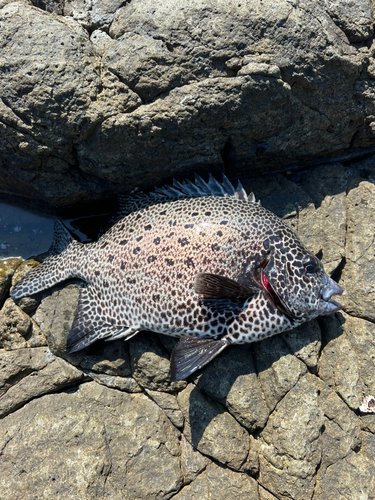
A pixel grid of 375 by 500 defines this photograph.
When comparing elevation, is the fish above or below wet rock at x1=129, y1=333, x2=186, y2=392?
above

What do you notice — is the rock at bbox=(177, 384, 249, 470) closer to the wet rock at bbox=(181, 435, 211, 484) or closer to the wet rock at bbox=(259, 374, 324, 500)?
the wet rock at bbox=(181, 435, 211, 484)

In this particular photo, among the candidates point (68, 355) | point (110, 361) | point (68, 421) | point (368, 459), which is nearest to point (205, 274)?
point (110, 361)

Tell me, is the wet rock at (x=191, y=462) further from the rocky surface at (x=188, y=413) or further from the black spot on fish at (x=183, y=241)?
the black spot on fish at (x=183, y=241)

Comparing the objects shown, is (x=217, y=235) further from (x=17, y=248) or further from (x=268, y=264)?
(x=17, y=248)

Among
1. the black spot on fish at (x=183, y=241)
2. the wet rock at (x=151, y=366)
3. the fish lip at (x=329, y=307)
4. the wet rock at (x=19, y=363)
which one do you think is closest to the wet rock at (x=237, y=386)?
the wet rock at (x=151, y=366)

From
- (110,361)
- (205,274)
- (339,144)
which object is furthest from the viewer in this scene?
(339,144)

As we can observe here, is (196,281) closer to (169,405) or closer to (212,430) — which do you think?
(169,405)

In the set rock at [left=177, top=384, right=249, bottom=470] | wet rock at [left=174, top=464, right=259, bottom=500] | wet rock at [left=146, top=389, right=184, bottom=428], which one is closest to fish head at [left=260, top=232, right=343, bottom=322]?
rock at [left=177, top=384, right=249, bottom=470]
